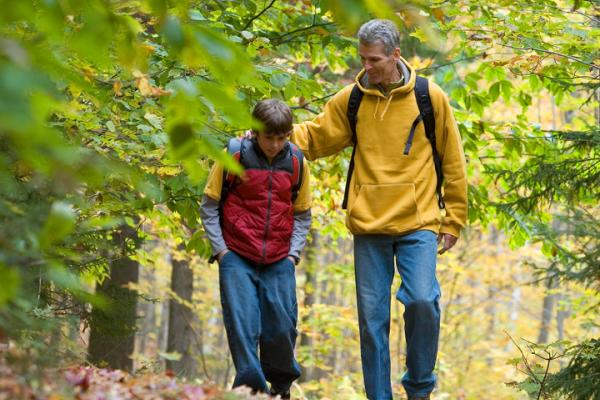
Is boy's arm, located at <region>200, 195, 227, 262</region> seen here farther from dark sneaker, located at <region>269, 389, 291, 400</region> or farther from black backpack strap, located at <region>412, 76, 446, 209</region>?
black backpack strap, located at <region>412, 76, 446, 209</region>

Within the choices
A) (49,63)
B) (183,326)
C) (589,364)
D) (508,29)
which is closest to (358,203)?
(589,364)

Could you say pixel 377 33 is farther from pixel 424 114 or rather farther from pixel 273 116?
pixel 273 116

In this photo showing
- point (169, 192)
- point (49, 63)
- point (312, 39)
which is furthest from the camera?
point (312, 39)

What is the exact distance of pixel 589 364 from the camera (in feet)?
15.9

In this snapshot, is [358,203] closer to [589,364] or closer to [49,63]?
[589,364]

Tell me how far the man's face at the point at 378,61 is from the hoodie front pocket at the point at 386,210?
704 millimetres

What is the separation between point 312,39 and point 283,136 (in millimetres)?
3219

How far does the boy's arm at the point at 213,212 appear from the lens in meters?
4.63

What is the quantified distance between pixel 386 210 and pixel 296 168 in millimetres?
647

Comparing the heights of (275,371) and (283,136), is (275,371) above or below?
below

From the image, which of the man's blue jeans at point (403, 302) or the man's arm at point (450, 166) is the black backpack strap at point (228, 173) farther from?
the man's arm at point (450, 166)

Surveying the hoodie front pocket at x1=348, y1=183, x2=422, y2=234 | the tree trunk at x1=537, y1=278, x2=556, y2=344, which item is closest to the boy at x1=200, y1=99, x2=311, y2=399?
the hoodie front pocket at x1=348, y1=183, x2=422, y2=234

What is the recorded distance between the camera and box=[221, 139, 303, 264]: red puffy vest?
4.65m

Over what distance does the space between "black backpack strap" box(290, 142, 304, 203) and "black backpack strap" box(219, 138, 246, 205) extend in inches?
13.6
